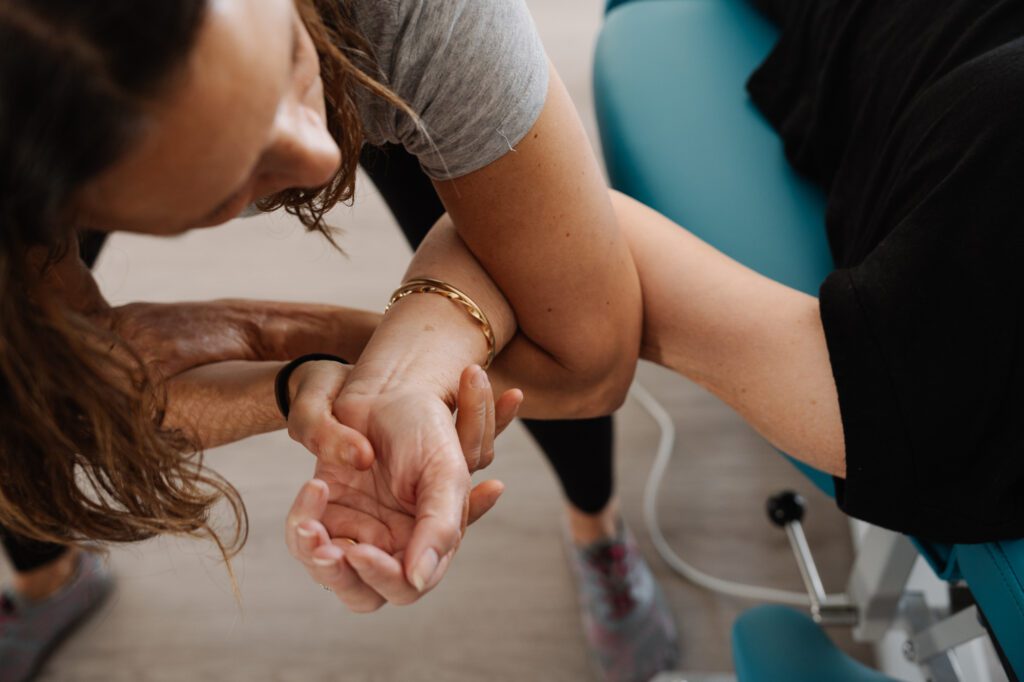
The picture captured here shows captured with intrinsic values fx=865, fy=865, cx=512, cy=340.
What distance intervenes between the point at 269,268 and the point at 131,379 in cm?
123

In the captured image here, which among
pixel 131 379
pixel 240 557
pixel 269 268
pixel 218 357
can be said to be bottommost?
pixel 240 557

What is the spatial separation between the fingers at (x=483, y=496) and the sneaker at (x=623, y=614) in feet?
2.42

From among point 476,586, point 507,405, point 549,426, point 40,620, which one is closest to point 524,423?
point 549,426

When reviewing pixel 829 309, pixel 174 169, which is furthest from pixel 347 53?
pixel 829 309

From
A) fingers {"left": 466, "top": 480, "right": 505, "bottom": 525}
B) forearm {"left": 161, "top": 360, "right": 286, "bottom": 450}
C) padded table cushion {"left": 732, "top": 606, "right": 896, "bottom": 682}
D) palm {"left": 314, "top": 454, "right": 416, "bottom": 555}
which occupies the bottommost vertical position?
padded table cushion {"left": 732, "top": 606, "right": 896, "bottom": 682}

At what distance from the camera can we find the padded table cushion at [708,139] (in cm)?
96

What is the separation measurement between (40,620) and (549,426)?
2.88 ft

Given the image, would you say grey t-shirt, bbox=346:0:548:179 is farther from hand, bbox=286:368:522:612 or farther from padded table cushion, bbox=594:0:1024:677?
padded table cushion, bbox=594:0:1024:677

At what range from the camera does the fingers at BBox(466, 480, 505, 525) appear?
0.62m

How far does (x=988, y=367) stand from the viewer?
0.71 meters

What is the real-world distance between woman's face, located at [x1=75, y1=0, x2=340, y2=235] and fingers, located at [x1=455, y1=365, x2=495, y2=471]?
184 mm

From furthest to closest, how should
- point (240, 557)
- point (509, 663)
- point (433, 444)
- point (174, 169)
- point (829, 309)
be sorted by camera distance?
point (240, 557), point (509, 663), point (829, 309), point (433, 444), point (174, 169)

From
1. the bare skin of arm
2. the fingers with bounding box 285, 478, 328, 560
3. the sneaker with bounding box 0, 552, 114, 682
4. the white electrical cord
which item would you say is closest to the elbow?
the bare skin of arm

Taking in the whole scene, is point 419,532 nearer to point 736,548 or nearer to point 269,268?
point 736,548
